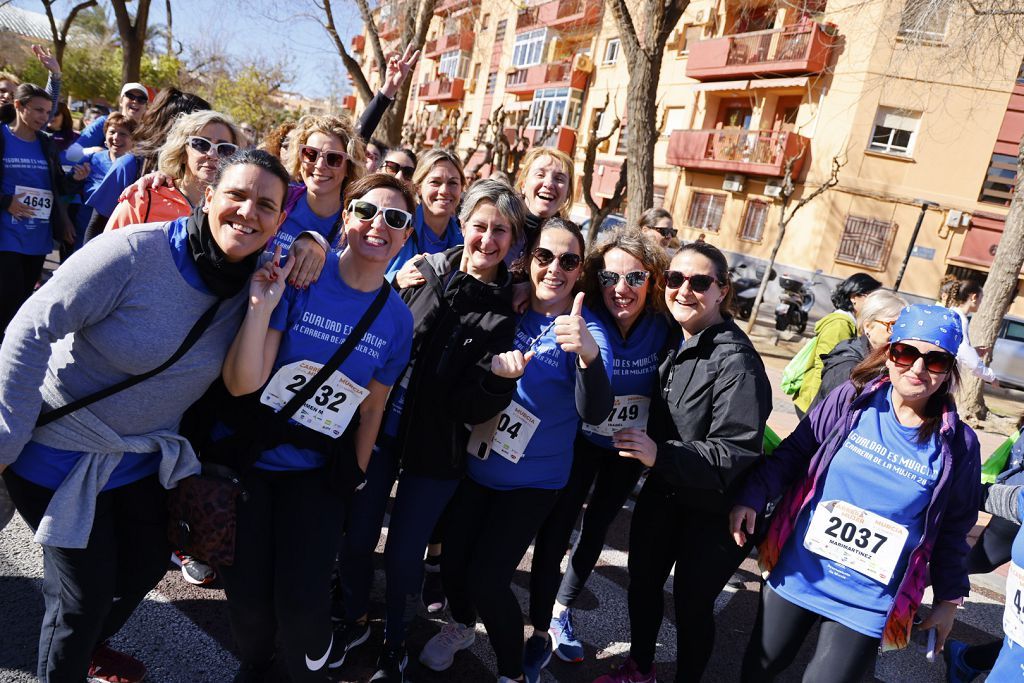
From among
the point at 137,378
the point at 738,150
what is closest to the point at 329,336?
the point at 137,378

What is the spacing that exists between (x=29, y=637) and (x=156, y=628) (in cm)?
47

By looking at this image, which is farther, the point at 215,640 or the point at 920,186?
the point at 920,186

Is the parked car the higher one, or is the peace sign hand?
the peace sign hand

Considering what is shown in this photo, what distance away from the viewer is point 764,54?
23.9 m

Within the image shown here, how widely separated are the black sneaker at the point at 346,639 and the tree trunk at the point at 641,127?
19.8 feet

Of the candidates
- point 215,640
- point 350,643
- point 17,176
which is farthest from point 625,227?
point 17,176

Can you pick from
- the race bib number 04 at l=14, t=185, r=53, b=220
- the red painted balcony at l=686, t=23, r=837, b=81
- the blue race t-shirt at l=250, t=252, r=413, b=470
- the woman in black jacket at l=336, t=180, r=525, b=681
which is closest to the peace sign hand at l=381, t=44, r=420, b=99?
the woman in black jacket at l=336, t=180, r=525, b=681

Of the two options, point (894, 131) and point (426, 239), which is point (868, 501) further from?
point (894, 131)

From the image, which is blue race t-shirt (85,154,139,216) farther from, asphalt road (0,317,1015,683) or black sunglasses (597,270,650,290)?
black sunglasses (597,270,650,290)

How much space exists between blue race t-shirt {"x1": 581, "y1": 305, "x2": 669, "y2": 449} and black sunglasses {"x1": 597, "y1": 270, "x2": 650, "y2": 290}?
0.52 ft

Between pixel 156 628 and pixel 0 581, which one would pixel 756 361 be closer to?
pixel 156 628

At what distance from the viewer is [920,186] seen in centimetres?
2225

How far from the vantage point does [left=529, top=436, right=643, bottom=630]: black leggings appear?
3125 millimetres

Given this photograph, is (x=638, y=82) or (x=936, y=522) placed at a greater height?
(x=638, y=82)
